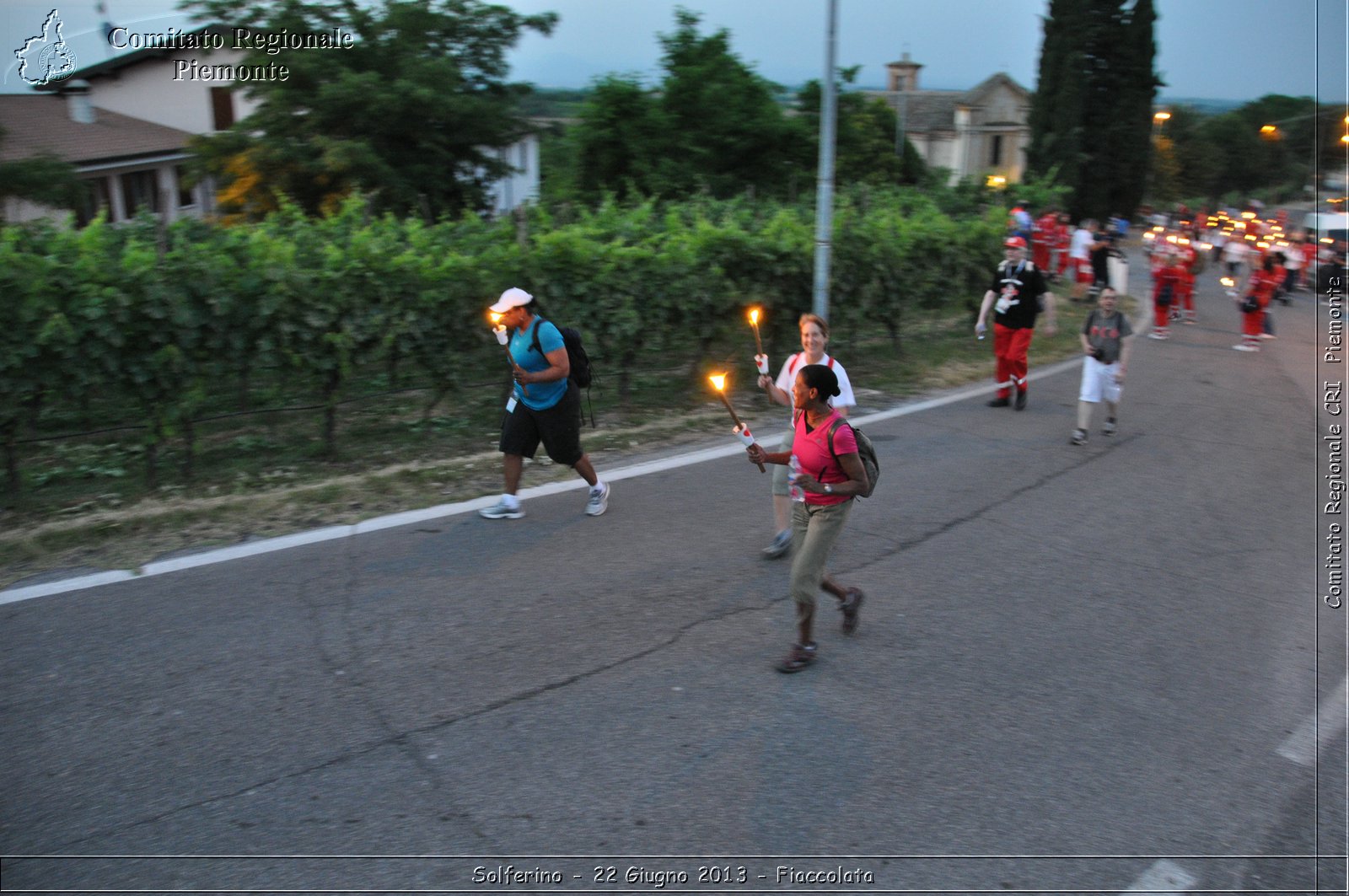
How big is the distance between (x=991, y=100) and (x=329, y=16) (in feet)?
227

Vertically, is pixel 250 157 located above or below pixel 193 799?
above

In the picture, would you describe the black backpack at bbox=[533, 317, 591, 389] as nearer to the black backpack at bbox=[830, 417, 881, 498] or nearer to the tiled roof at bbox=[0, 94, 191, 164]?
the black backpack at bbox=[830, 417, 881, 498]

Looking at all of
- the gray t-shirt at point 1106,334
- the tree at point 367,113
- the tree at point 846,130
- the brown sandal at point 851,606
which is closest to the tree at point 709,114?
the tree at point 846,130

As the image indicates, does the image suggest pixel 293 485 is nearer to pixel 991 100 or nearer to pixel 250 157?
pixel 250 157

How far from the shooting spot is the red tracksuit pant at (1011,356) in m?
11.5

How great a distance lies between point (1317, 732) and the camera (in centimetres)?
513

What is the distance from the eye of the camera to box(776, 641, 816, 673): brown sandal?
5.38 meters

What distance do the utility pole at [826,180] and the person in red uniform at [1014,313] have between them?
1.84 metres

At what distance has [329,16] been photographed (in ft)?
59.0

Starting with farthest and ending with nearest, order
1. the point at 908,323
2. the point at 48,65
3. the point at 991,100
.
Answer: the point at 991,100 → the point at 908,323 → the point at 48,65

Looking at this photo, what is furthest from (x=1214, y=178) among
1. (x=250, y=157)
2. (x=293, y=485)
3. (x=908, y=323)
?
(x=293, y=485)

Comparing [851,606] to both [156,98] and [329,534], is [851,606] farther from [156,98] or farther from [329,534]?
[156,98]

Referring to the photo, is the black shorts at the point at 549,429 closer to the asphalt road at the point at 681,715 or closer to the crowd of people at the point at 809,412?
the crowd of people at the point at 809,412

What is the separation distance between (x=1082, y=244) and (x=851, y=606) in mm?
19744
